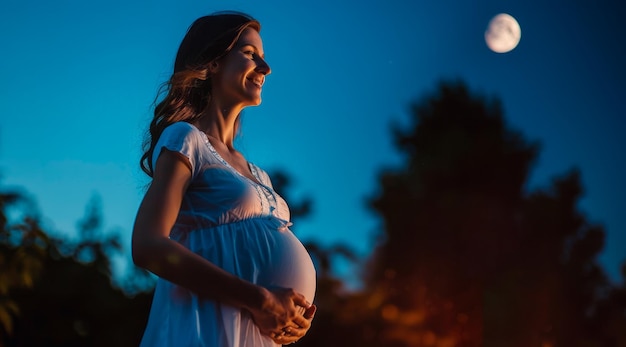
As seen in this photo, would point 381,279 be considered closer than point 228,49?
No

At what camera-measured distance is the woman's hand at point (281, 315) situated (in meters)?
1.62

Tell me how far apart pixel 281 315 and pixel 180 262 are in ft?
0.88

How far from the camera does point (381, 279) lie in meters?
19.2

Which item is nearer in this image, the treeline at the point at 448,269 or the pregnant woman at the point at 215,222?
the pregnant woman at the point at 215,222

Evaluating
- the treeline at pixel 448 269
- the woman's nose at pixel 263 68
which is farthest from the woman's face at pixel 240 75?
the treeline at pixel 448 269

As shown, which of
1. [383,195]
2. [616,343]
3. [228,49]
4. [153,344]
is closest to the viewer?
[153,344]

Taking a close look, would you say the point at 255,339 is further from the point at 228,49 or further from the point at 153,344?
the point at 228,49

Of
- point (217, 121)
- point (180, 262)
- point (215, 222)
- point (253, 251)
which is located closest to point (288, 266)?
point (253, 251)

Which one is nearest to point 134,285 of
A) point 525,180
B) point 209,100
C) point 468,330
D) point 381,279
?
point 381,279

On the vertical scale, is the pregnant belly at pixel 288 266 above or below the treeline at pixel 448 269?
below

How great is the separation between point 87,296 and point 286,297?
14518 millimetres

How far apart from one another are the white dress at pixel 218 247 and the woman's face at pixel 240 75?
221mm

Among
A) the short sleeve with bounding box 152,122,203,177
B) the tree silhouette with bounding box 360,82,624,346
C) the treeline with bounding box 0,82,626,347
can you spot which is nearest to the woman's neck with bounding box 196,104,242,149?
the short sleeve with bounding box 152,122,203,177

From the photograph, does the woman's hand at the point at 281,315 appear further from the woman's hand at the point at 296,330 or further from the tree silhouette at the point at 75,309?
the tree silhouette at the point at 75,309
